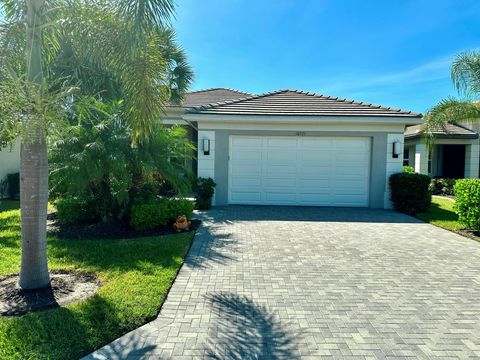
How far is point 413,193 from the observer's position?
10.8 m

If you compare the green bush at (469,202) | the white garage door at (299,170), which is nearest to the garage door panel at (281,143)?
the white garage door at (299,170)

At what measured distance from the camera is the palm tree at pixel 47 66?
11.2ft

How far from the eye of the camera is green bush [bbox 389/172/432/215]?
1073 centimetres

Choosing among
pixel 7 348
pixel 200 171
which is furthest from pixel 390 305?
pixel 200 171

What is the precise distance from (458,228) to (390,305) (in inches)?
247

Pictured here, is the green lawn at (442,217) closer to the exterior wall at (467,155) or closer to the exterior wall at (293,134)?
the exterior wall at (293,134)

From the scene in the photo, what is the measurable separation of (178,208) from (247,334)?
205 inches

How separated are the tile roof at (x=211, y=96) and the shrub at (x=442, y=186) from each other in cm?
1225

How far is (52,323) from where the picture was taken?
11.3 feet

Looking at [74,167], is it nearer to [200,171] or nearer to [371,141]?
[200,171]

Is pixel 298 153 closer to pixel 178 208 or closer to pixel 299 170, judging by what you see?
pixel 299 170

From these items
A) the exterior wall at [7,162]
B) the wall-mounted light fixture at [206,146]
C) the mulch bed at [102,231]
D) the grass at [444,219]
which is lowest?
the mulch bed at [102,231]

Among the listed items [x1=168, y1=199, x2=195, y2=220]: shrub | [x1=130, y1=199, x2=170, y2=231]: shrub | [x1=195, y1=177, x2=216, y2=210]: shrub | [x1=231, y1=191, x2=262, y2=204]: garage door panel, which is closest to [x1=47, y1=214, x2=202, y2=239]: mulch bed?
[x1=130, y1=199, x2=170, y2=231]: shrub

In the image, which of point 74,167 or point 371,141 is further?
point 371,141
